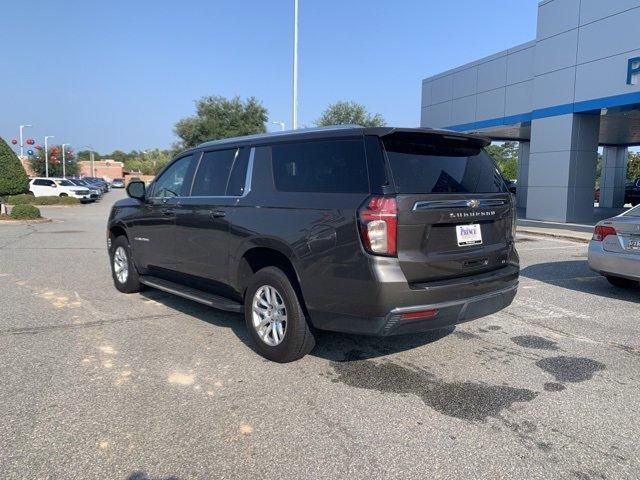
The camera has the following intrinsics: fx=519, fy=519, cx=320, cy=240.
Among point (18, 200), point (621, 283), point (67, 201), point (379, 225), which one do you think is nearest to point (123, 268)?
point (379, 225)

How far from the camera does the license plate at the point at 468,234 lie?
406 cm

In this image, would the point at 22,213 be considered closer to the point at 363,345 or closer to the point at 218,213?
the point at 218,213

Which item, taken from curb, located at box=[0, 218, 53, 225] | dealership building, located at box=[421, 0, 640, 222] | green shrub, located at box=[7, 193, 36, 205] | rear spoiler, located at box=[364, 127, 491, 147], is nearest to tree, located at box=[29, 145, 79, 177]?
green shrub, located at box=[7, 193, 36, 205]

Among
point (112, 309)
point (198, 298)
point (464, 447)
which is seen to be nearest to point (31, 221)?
point (112, 309)

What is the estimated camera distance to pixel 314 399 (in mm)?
3705

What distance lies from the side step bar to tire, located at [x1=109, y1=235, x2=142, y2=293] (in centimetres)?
51

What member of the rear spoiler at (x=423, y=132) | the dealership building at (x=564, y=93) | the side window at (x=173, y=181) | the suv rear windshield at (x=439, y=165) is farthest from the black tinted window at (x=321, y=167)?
Result: the dealership building at (x=564, y=93)

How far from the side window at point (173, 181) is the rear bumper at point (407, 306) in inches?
102

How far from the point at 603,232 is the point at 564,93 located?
12619 mm

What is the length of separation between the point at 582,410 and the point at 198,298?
346 centimetres

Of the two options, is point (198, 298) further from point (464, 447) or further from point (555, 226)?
point (555, 226)

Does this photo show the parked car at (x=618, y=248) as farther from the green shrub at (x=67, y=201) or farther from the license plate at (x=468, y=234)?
the green shrub at (x=67, y=201)

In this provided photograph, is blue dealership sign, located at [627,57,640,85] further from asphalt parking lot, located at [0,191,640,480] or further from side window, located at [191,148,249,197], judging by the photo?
side window, located at [191,148,249,197]

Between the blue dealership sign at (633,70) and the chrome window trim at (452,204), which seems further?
the blue dealership sign at (633,70)
